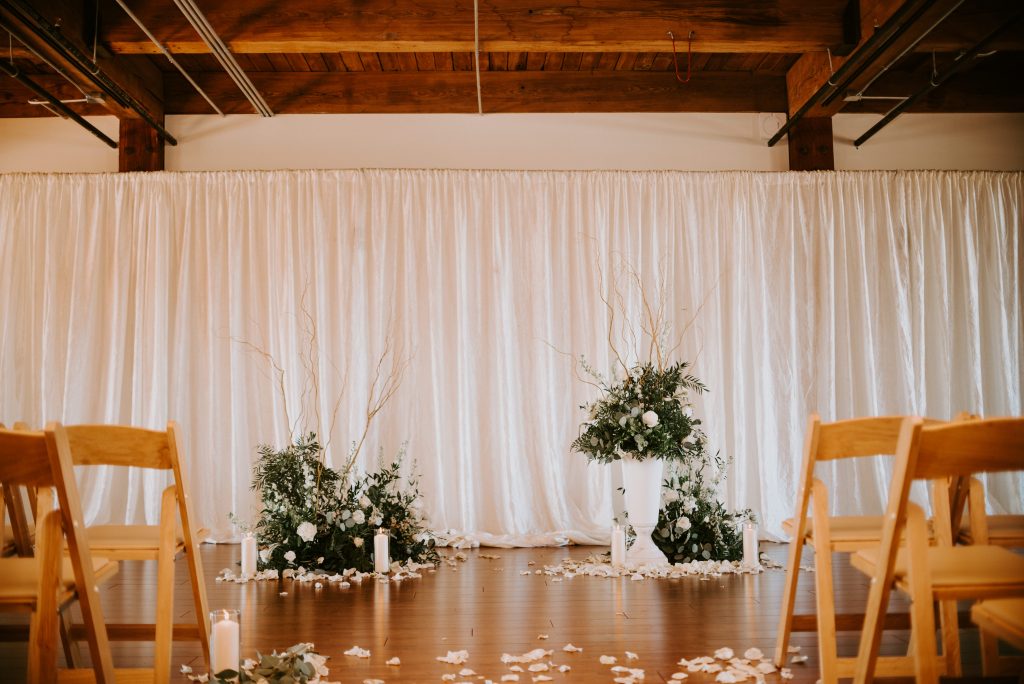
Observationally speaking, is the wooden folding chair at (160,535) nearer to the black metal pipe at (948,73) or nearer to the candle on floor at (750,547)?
the candle on floor at (750,547)

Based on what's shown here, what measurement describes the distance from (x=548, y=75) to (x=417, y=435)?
2.97 metres

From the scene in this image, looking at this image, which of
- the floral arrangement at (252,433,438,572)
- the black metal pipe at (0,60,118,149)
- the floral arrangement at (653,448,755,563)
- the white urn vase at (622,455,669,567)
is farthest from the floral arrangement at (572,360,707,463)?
the black metal pipe at (0,60,118,149)

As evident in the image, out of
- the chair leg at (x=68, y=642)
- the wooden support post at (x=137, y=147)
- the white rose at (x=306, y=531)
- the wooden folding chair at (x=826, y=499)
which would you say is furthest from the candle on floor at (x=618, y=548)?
the wooden support post at (x=137, y=147)

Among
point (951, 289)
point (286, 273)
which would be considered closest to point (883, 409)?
point (951, 289)

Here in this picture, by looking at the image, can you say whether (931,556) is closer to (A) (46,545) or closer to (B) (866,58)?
(A) (46,545)

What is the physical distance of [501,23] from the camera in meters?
5.28

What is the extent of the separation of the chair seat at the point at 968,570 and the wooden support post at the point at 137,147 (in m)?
5.96

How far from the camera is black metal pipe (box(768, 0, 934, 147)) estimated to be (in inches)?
175

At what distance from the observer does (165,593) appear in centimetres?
267

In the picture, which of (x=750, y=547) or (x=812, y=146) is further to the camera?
(x=812, y=146)

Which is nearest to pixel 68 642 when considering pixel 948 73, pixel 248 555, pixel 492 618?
pixel 492 618

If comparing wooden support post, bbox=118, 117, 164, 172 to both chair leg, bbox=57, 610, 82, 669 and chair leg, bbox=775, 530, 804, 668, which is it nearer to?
chair leg, bbox=57, 610, 82, 669

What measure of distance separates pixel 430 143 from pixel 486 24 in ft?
5.33

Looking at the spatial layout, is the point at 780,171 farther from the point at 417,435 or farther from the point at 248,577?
the point at 248,577
